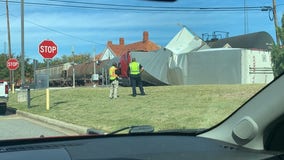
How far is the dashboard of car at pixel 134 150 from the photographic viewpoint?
252 centimetres

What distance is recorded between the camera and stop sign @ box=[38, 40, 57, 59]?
19.5 meters

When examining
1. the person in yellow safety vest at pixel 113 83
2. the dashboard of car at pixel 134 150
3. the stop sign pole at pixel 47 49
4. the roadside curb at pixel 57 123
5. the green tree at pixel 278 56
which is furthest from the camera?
the person in yellow safety vest at pixel 113 83

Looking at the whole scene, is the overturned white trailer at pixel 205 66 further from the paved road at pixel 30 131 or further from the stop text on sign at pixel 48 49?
the paved road at pixel 30 131

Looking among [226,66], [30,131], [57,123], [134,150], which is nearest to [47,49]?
[57,123]

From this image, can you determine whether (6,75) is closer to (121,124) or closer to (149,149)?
(121,124)

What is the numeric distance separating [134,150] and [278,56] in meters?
1.73

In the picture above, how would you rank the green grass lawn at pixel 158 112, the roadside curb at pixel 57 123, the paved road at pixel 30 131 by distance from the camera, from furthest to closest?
the roadside curb at pixel 57 123
the paved road at pixel 30 131
the green grass lawn at pixel 158 112

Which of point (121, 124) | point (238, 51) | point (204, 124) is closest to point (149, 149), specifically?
point (204, 124)

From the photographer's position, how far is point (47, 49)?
1969 cm

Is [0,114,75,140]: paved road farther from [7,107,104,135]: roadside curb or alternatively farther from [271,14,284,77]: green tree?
[271,14,284,77]: green tree

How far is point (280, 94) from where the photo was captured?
296cm

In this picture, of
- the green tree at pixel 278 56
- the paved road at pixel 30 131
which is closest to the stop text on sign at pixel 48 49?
the paved road at pixel 30 131

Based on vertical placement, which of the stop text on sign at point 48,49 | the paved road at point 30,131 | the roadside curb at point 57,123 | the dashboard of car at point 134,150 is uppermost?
the stop text on sign at point 48,49

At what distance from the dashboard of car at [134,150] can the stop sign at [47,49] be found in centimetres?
1661
